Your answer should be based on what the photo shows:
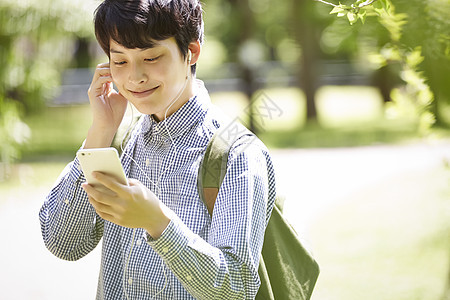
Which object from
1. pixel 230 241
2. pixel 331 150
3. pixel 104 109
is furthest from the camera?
pixel 331 150

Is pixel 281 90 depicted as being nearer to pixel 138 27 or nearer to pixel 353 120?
pixel 353 120

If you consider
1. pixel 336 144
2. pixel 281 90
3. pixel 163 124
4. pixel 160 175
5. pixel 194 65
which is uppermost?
pixel 194 65

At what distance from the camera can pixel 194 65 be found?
6.43 ft

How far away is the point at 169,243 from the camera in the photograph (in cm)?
148

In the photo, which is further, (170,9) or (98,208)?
(170,9)

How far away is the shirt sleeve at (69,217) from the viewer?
1.90m

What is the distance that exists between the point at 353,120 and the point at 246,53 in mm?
3590

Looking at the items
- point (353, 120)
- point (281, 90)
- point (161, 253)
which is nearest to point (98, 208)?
point (161, 253)

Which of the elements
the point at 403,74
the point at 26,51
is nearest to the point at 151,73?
the point at 403,74

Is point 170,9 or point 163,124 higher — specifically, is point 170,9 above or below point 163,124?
above

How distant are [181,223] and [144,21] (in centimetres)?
56

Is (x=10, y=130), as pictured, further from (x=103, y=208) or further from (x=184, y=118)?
(x=103, y=208)

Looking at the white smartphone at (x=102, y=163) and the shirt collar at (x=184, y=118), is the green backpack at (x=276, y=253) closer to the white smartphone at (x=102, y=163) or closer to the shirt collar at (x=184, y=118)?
the shirt collar at (x=184, y=118)

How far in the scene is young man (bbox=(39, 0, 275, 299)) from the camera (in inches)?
59.5
